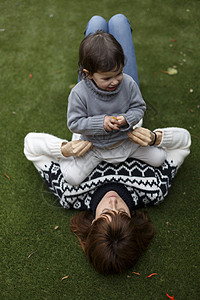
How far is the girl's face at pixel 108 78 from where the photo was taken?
1842 millimetres

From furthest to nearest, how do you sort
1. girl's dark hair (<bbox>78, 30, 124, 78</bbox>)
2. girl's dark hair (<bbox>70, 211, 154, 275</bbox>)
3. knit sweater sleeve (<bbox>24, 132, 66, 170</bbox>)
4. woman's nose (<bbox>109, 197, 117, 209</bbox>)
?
knit sweater sleeve (<bbox>24, 132, 66, 170</bbox>), woman's nose (<bbox>109, 197, 117, 209</bbox>), girl's dark hair (<bbox>70, 211, 154, 275</bbox>), girl's dark hair (<bbox>78, 30, 124, 78</bbox>)

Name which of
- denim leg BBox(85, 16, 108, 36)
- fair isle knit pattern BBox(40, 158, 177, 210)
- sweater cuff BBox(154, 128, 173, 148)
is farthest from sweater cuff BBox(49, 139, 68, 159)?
denim leg BBox(85, 16, 108, 36)

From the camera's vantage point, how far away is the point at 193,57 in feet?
12.2

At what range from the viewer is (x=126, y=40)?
2844mm

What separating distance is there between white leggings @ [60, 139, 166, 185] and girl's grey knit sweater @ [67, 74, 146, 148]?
25 cm

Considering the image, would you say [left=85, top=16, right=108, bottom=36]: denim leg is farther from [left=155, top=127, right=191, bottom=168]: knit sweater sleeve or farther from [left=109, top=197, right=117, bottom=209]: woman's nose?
[left=109, top=197, right=117, bottom=209]: woman's nose

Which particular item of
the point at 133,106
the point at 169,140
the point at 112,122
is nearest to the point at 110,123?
the point at 112,122

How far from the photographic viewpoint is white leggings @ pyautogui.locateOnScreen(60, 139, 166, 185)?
2.40 m

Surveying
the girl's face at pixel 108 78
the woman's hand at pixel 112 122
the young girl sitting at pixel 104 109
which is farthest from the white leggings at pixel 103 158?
the girl's face at pixel 108 78

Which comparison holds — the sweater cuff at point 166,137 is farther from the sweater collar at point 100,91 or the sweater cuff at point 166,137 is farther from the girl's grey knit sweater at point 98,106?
the sweater collar at point 100,91

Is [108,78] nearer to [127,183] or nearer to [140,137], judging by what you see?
[140,137]

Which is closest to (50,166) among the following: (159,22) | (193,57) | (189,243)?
(189,243)

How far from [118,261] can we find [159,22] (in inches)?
135

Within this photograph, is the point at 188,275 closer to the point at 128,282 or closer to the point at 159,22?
the point at 128,282
